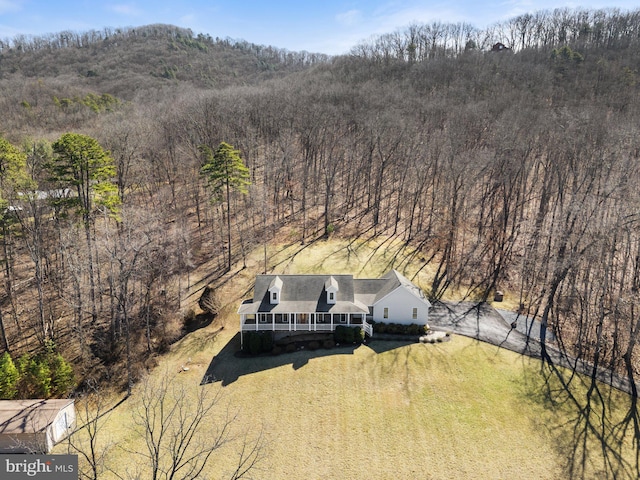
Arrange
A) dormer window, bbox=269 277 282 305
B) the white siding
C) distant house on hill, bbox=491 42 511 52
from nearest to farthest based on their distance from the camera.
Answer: dormer window, bbox=269 277 282 305
the white siding
distant house on hill, bbox=491 42 511 52

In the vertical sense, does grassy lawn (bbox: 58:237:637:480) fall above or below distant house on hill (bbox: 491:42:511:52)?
below

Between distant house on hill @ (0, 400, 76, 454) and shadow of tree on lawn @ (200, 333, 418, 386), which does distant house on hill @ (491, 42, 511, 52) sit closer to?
shadow of tree on lawn @ (200, 333, 418, 386)

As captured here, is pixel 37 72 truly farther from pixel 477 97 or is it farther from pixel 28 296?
pixel 477 97

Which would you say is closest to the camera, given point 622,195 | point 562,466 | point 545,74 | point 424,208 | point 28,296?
point 562,466

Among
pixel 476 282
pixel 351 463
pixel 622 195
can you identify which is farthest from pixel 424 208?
pixel 351 463

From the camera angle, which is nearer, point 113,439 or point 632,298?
point 113,439

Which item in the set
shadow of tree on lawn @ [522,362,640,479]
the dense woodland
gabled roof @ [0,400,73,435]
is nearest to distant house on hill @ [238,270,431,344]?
the dense woodland

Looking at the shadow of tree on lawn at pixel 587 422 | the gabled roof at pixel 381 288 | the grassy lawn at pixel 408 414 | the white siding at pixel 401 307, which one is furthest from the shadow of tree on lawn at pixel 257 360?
the shadow of tree on lawn at pixel 587 422
